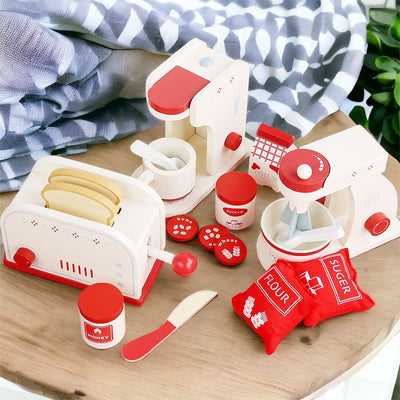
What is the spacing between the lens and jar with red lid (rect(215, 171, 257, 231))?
114 cm

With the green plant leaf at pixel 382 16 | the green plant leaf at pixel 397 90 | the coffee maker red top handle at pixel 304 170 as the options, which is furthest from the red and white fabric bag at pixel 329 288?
the green plant leaf at pixel 382 16

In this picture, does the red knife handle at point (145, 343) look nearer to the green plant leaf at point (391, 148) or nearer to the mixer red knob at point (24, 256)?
the mixer red knob at point (24, 256)

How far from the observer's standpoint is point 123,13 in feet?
4.12

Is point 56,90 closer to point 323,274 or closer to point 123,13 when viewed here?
point 123,13

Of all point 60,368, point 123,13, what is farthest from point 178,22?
point 60,368

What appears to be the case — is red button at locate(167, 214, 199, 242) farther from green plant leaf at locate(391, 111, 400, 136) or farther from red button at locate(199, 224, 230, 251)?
green plant leaf at locate(391, 111, 400, 136)

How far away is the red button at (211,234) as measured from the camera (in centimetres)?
114

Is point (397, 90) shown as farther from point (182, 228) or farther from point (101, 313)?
point (101, 313)

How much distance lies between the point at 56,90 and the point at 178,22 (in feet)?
0.87

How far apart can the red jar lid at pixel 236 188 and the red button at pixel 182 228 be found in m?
0.07

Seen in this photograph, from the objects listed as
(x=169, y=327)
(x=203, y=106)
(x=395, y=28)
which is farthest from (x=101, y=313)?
(x=395, y=28)

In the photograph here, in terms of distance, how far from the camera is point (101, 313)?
95 centimetres

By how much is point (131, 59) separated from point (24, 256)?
45 centimetres

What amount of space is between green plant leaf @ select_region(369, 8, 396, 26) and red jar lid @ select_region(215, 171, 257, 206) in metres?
0.61
